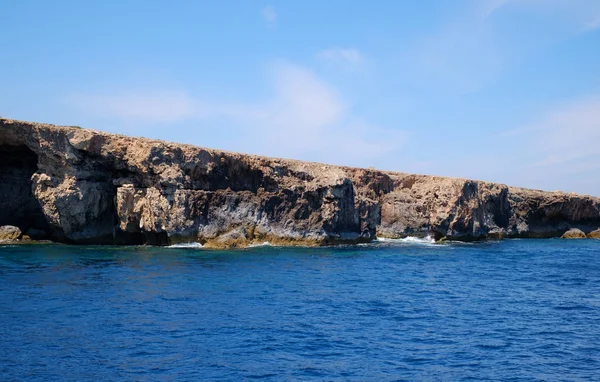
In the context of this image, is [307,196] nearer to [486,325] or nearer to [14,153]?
[14,153]

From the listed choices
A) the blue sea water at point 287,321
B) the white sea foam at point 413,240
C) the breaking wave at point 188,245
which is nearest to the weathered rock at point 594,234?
the white sea foam at point 413,240

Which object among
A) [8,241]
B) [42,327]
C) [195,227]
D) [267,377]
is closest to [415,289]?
[267,377]

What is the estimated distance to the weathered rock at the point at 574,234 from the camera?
8056cm

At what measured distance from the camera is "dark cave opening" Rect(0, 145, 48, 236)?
48.1 m

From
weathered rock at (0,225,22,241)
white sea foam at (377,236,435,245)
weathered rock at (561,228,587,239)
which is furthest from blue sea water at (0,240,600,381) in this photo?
weathered rock at (561,228,587,239)

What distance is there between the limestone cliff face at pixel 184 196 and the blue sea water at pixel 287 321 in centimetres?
780

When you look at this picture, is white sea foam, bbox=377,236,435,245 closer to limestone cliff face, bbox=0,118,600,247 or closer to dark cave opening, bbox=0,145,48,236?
limestone cliff face, bbox=0,118,600,247

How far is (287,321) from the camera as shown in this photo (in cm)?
2028

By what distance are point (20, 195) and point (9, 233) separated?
4.70 metres

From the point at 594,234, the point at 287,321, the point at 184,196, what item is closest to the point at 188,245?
the point at 184,196

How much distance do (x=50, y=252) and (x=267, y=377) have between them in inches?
1201

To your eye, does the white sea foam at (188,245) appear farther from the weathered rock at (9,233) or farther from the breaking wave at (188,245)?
the weathered rock at (9,233)

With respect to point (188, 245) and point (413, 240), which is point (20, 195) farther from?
point (413, 240)

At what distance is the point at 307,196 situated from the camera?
50.2m
